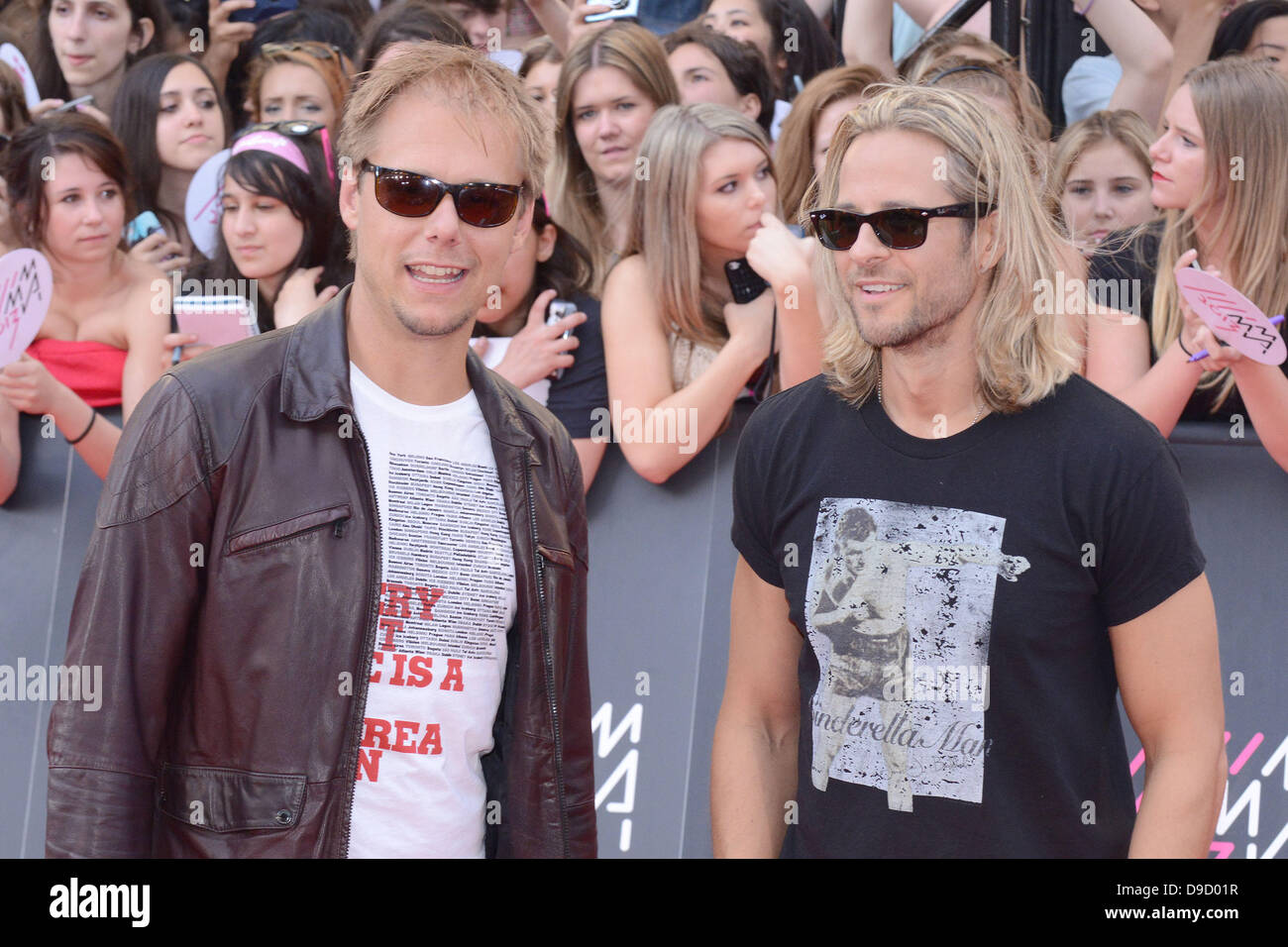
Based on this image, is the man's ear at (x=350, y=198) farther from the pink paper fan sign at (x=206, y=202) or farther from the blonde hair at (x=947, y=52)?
the blonde hair at (x=947, y=52)

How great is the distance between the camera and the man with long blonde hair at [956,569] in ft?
7.60

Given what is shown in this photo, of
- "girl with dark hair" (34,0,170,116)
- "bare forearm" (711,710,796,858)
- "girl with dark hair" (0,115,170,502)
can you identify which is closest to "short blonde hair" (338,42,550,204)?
"bare forearm" (711,710,796,858)

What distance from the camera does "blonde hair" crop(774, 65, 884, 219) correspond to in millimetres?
4945

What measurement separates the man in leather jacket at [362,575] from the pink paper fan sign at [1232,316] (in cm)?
176

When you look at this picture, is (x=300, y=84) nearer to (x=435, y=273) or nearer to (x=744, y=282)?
(x=744, y=282)

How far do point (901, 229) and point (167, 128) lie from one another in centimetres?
407

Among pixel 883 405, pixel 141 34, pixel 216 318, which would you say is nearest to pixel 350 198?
pixel 883 405

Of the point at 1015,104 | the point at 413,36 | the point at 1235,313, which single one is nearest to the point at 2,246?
the point at 413,36

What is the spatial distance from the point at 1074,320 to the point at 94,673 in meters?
2.80

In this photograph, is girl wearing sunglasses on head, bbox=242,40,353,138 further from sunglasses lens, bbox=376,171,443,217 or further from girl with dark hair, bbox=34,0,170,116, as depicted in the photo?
sunglasses lens, bbox=376,171,443,217

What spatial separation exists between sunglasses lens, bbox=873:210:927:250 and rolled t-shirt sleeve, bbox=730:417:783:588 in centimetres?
42

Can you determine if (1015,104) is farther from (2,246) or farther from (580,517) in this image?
(2,246)

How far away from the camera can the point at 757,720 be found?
2656mm

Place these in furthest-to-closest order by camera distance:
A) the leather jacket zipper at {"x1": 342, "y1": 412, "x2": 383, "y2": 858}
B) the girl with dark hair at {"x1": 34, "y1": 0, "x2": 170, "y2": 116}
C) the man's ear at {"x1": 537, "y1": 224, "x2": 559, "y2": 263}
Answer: the girl with dark hair at {"x1": 34, "y1": 0, "x2": 170, "y2": 116}
the man's ear at {"x1": 537, "y1": 224, "x2": 559, "y2": 263}
the leather jacket zipper at {"x1": 342, "y1": 412, "x2": 383, "y2": 858}
